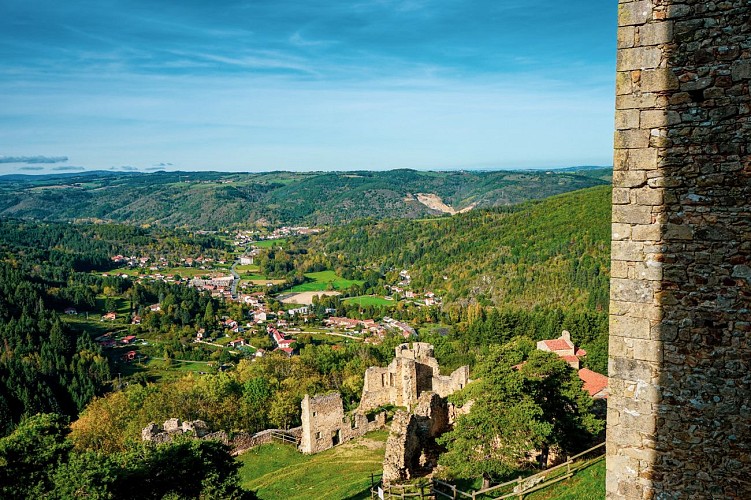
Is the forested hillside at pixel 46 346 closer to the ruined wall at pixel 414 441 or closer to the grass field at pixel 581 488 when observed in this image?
the ruined wall at pixel 414 441

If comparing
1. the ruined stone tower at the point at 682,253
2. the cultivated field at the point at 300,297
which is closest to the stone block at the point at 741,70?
the ruined stone tower at the point at 682,253

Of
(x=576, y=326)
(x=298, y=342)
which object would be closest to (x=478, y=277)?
(x=298, y=342)

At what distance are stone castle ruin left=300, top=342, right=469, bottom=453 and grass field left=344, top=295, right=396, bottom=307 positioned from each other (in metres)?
98.0

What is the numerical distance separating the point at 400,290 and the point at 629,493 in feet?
485

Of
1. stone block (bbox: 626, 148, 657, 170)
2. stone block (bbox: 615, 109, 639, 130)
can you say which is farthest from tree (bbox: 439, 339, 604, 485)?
stone block (bbox: 615, 109, 639, 130)

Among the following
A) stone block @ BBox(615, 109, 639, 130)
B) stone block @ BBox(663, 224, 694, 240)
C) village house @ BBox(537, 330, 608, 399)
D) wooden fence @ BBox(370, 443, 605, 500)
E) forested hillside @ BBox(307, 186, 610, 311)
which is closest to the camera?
stone block @ BBox(663, 224, 694, 240)

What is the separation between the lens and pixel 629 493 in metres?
5.88

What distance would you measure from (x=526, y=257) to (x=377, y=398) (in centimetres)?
9582

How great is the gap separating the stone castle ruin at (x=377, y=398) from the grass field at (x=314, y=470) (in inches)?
32.9

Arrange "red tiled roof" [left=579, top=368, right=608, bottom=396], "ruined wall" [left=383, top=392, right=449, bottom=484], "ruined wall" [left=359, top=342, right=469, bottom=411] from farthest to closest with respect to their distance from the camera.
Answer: "ruined wall" [left=359, top=342, right=469, bottom=411] → "red tiled roof" [left=579, top=368, right=608, bottom=396] → "ruined wall" [left=383, top=392, right=449, bottom=484]

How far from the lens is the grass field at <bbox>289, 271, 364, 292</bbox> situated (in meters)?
166

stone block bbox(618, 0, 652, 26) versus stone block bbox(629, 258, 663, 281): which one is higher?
stone block bbox(618, 0, 652, 26)

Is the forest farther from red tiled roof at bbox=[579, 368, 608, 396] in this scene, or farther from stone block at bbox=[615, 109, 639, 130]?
stone block at bbox=[615, 109, 639, 130]

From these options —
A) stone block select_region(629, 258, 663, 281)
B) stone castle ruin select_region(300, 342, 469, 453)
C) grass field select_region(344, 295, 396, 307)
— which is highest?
stone block select_region(629, 258, 663, 281)
